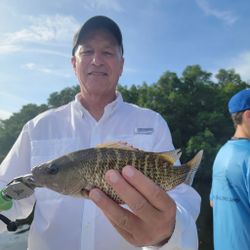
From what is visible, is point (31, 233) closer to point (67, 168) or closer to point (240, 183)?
point (67, 168)

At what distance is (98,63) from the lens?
10.4 feet

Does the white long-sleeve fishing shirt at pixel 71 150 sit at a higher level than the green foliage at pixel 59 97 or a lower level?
lower

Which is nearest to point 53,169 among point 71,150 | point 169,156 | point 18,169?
point 169,156

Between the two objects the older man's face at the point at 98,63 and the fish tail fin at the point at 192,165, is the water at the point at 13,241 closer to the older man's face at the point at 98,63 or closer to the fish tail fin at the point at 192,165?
the older man's face at the point at 98,63

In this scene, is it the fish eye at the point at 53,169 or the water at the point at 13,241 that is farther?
the water at the point at 13,241

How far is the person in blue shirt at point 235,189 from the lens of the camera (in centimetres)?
353

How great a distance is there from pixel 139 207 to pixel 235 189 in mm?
2074

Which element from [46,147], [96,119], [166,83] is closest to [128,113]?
[96,119]

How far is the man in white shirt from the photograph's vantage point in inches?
111

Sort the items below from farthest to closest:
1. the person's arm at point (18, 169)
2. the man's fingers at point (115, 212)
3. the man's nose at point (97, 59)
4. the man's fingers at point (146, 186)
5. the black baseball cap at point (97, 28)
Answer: the black baseball cap at point (97, 28) → the man's nose at point (97, 59) → the person's arm at point (18, 169) → the man's fingers at point (115, 212) → the man's fingers at point (146, 186)


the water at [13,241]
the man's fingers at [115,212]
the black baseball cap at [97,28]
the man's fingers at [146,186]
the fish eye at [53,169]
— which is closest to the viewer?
the man's fingers at [146,186]

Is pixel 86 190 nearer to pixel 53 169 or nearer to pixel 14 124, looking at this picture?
pixel 53 169

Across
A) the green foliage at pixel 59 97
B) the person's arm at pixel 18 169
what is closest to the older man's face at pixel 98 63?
the person's arm at pixel 18 169

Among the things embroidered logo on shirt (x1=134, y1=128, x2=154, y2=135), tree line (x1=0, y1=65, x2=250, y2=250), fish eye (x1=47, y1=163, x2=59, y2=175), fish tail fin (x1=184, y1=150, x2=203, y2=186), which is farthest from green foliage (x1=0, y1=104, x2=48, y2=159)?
fish tail fin (x1=184, y1=150, x2=203, y2=186)
